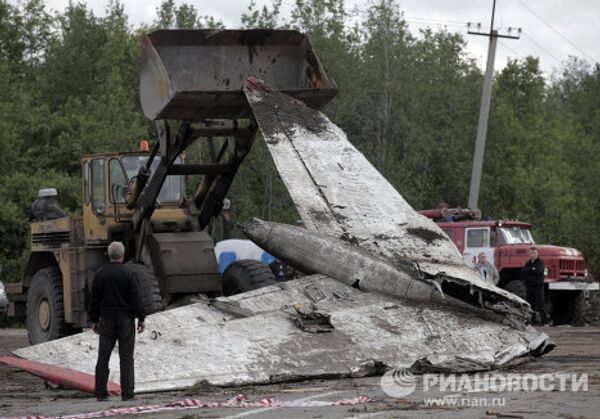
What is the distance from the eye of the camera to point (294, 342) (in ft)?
35.3

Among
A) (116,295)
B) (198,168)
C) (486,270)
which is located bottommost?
(486,270)

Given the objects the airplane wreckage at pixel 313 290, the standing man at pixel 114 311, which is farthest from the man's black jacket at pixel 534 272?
the standing man at pixel 114 311

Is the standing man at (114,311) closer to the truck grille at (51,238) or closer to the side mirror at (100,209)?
the side mirror at (100,209)

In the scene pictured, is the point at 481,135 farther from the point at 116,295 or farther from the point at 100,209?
the point at 116,295

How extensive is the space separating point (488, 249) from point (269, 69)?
485 inches

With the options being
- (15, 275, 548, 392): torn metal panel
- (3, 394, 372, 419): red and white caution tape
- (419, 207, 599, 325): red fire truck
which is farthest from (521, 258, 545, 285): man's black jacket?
(3, 394, 372, 419): red and white caution tape

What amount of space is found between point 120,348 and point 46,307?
6946 millimetres

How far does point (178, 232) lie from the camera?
628 inches

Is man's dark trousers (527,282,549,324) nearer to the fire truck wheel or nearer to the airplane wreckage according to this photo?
the fire truck wheel

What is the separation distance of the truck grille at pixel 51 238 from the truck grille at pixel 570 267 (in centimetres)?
1313

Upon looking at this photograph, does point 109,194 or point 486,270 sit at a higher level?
point 109,194

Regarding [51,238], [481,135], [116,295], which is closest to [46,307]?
[51,238]

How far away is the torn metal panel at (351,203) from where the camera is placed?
11.9 meters

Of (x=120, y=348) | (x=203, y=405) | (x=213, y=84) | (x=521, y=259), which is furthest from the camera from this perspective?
(x=521, y=259)
